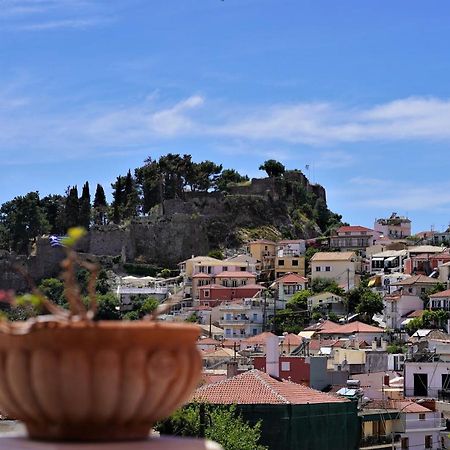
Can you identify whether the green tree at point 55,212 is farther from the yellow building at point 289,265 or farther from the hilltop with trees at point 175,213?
the yellow building at point 289,265

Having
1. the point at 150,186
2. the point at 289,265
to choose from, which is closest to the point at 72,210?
the point at 150,186

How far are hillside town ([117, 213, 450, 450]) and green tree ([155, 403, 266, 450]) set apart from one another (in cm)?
152

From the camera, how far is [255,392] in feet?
103

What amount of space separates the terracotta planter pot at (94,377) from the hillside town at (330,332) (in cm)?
2500

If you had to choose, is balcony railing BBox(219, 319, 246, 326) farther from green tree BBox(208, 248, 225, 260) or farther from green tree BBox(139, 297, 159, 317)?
green tree BBox(208, 248, 225, 260)

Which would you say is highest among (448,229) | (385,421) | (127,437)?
(448,229)

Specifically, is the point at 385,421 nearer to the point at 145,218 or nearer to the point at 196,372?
the point at 196,372

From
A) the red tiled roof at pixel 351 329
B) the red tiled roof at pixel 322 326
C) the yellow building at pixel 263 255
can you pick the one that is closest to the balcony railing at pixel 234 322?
the red tiled roof at pixel 322 326

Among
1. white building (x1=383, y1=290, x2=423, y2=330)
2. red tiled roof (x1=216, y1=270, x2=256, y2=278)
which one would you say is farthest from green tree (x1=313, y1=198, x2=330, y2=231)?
white building (x1=383, y1=290, x2=423, y2=330)

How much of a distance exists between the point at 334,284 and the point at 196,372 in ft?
304

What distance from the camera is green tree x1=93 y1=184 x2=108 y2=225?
4478 inches

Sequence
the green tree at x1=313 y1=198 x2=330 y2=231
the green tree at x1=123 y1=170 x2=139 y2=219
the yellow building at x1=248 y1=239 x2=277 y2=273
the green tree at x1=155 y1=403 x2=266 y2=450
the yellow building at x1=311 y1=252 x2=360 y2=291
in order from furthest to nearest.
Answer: the green tree at x1=313 y1=198 x2=330 y2=231, the green tree at x1=123 y1=170 x2=139 y2=219, the yellow building at x1=248 y1=239 x2=277 y2=273, the yellow building at x1=311 y1=252 x2=360 y2=291, the green tree at x1=155 y1=403 x2=266 y2=450

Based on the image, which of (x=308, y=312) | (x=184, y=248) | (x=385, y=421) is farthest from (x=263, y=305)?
(x=385, y=421)

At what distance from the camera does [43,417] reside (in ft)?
18.0
